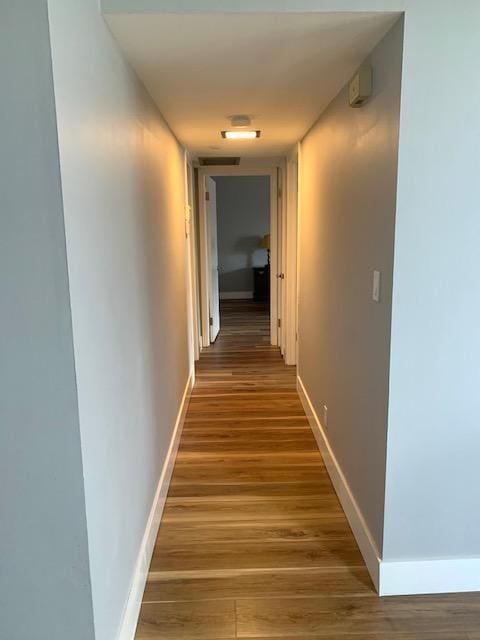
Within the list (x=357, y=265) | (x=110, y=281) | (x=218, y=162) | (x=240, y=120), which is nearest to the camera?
(x=110, y=281)

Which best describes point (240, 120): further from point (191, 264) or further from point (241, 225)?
point (241, 225)

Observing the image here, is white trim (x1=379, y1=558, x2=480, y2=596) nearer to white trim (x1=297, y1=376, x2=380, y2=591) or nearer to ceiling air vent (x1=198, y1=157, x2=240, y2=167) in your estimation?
Result: white trim (x1=297, y1=376, x2=380, y2=591)

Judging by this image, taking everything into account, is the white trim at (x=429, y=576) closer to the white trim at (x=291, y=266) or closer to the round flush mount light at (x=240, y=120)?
the round flush mount light at (x=240, y=120)

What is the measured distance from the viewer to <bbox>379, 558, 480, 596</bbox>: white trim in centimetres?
190

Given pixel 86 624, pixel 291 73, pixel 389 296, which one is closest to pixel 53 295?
pixel 86 624

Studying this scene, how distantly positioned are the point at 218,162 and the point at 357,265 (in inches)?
139

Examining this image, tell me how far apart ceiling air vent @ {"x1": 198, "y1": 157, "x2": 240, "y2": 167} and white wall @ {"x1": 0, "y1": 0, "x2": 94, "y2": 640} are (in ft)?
13.4

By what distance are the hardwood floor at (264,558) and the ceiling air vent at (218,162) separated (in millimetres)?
2862

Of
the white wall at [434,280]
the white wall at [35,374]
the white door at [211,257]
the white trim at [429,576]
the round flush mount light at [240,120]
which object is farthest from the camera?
the white door at [211,257]

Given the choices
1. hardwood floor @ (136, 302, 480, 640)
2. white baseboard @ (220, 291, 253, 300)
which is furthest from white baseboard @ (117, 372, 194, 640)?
white baseboard @ (220, 291, 253, 300)

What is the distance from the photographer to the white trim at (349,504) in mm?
1985

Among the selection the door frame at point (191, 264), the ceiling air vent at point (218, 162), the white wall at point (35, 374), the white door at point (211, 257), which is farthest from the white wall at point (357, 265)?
the white door at point (211, 257)

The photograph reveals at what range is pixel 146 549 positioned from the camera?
2037mm

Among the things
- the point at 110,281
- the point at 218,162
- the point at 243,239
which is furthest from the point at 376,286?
the point at 243,239
